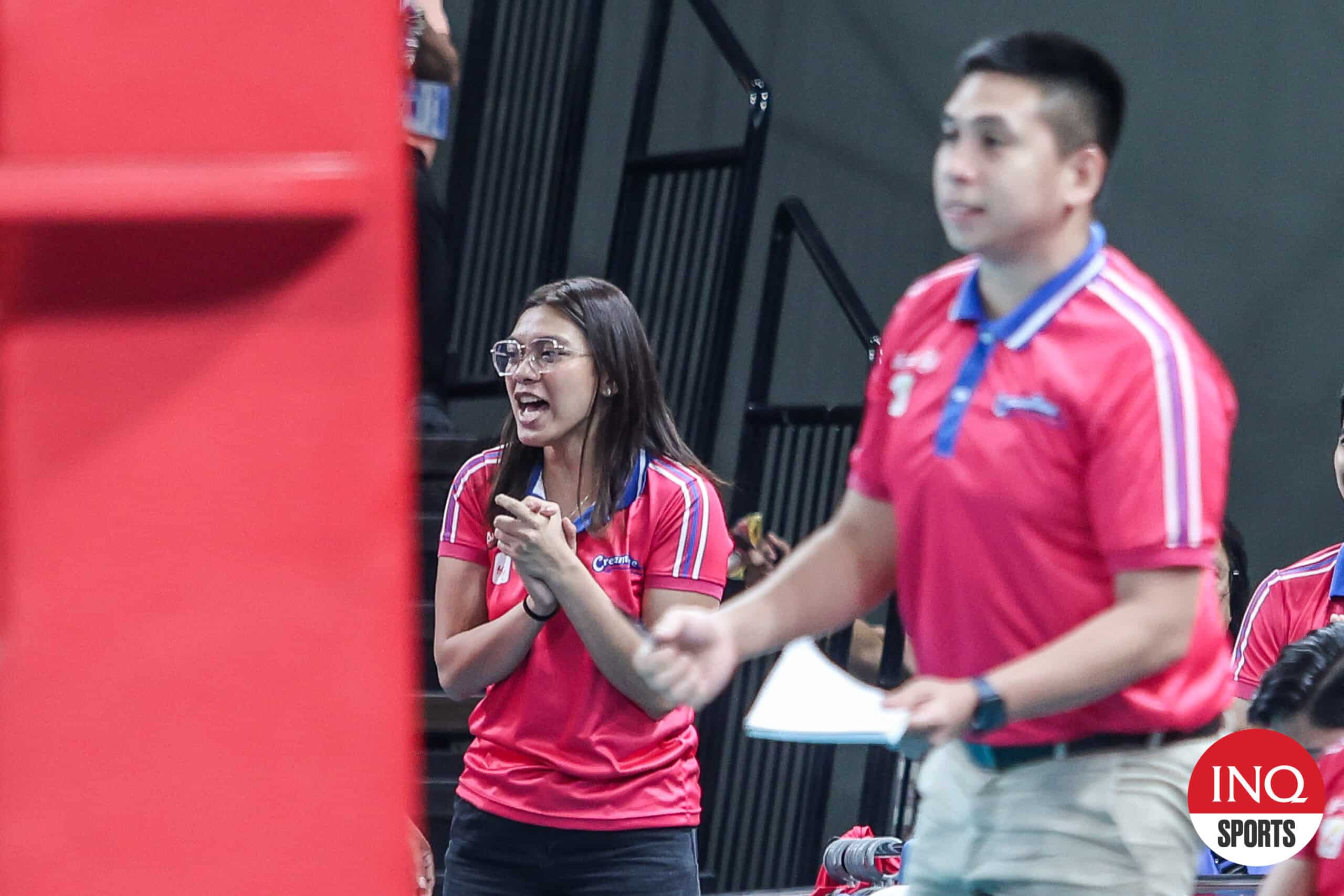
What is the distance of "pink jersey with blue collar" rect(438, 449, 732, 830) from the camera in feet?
10.2

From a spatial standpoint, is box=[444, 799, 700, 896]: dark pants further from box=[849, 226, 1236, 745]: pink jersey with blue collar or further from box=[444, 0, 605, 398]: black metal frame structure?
box=[444, 0, 605, 398]: black metal frame structure

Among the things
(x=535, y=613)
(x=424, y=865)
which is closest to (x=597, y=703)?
(x=535, y=613)

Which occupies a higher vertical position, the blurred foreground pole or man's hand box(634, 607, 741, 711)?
the blurred foreground pole

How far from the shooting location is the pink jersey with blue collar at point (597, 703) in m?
3.10

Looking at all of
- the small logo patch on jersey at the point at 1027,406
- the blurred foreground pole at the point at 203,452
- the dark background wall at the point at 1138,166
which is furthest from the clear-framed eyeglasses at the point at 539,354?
the dark background wall at the point at 1138,166

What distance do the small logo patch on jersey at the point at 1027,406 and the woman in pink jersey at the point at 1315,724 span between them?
0.89m

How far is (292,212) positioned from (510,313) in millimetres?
6254

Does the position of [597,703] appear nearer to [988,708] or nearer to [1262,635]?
[988,708]

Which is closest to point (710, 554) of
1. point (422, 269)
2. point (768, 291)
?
point (422, 269)

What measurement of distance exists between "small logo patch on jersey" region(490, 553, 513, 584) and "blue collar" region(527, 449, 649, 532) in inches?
5.3

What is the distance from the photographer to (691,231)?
7031mm

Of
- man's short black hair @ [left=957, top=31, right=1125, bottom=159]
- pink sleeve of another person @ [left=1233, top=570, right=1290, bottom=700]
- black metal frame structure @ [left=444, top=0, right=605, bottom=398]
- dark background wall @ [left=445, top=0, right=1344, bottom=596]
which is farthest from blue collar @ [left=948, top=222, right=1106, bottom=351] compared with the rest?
black metal frame structure @ [left=444, top=0, right=605, bottom=398]

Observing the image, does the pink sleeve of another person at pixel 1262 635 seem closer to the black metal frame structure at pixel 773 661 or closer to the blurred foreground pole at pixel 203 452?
the black metal frame structure at pixel 773 661

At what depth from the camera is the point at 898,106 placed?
323 inches
